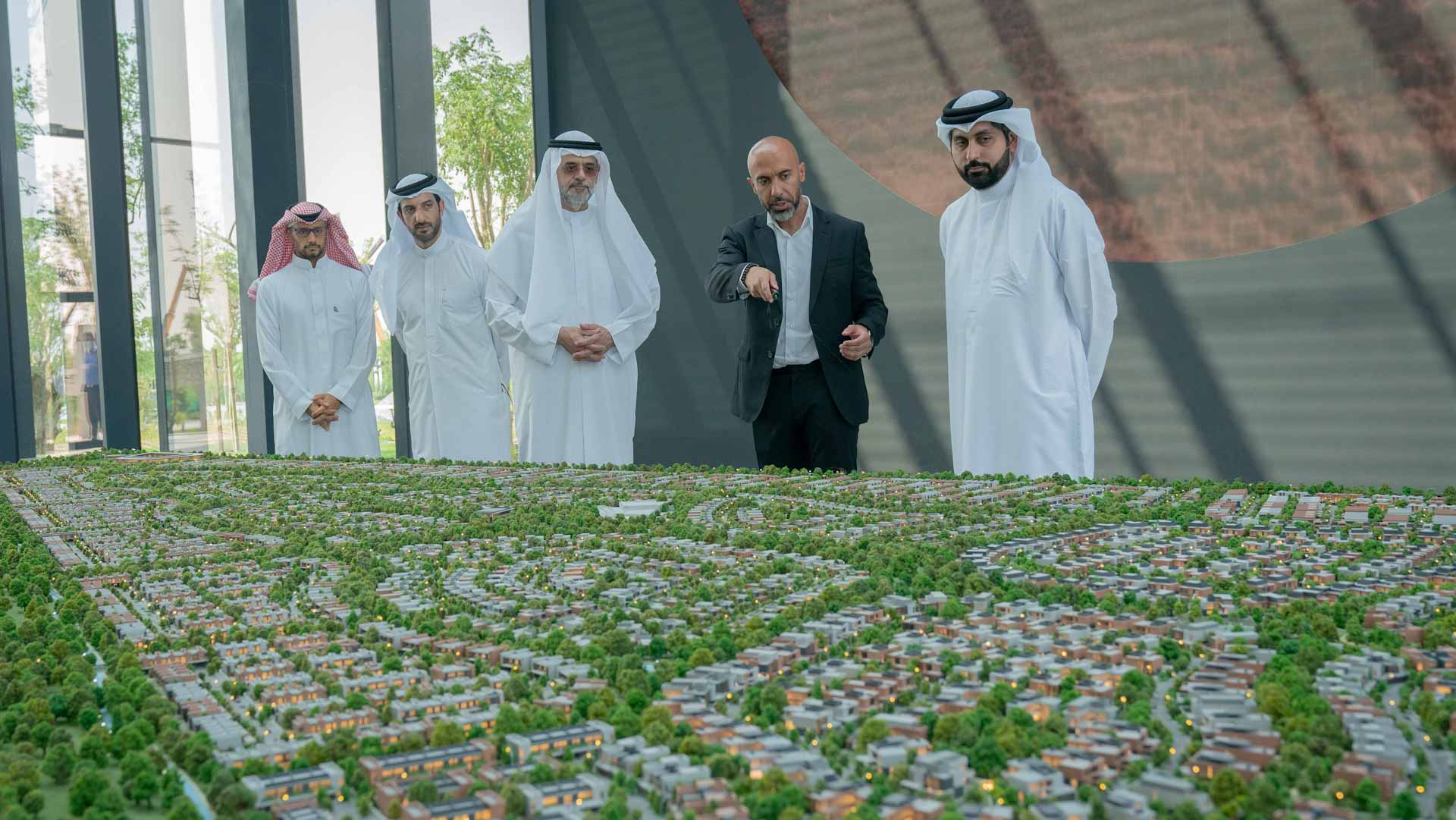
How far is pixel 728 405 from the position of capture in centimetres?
738

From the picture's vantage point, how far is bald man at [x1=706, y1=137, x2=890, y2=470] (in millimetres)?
4211

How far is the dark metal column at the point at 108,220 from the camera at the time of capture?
23.1 ft

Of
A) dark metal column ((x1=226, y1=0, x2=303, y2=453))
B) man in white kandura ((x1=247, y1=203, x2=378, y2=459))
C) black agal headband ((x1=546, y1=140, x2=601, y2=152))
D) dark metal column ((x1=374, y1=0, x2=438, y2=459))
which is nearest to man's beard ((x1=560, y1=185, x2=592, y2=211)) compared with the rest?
black agal headband ((x1=546, y1=140, x2=601, y2=152))

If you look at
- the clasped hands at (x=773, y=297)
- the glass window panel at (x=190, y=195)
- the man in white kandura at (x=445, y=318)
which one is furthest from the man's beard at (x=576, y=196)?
the glass window panel at (x=190, y=195)

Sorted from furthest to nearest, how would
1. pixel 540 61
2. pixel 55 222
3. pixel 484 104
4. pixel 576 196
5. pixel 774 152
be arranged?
pixel 484 104, pixel 540 61, pixel 55 222, pixel 576 196, pixel 774 152

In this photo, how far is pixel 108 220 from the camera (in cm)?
712

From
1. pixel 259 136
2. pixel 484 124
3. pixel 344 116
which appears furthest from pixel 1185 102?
pixel 259 136

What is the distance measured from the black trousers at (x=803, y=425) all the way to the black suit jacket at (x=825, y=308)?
42 millimetres

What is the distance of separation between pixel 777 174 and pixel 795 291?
0.43 meters

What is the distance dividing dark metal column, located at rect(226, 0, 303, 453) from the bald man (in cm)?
430

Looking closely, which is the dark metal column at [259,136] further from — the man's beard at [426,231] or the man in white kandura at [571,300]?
the man in white kandura at [571,300]

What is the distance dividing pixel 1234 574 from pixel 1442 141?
4.42 metres

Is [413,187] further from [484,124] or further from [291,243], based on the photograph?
[484,124]

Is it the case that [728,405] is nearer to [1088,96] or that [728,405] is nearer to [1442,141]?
[1088,96]
